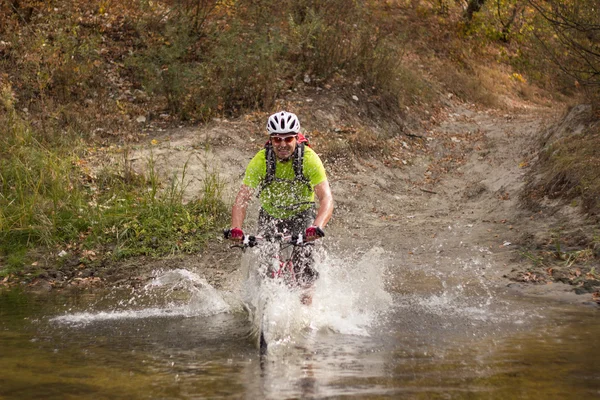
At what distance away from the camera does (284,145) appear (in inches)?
294

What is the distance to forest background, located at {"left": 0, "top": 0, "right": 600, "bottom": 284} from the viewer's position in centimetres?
1156

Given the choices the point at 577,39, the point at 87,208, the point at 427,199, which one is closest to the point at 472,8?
the point at 577,39

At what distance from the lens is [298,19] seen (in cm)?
1881

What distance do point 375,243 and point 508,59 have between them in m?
20.4

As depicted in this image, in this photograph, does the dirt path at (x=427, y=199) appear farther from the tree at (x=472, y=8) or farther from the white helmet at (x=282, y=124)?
the tree at (x=472, y=8)

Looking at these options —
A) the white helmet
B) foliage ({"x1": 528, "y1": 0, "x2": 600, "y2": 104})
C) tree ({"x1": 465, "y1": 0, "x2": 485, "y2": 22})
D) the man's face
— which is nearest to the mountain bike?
the man's face

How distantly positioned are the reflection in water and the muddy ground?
101cm

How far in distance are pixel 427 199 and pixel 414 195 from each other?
35 cm

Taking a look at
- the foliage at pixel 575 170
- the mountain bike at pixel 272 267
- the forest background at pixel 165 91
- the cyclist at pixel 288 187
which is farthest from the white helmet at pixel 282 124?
the foliage at pixel 575 170

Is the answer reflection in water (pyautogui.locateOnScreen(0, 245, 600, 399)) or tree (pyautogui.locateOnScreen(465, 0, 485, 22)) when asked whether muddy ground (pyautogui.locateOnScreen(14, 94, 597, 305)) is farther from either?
tree (pyautogui.locateOnScreen(465, 0, 485, 22))

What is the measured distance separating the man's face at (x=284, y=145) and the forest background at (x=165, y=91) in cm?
428

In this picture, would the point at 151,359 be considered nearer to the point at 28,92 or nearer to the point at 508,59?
the point at 28,92

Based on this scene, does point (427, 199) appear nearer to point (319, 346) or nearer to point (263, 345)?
point (319, 346)

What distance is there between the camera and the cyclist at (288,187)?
293 inches
